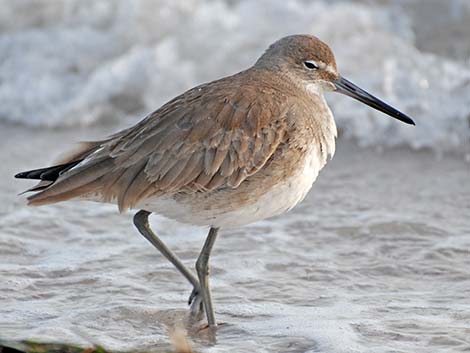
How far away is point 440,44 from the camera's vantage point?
36.2ft

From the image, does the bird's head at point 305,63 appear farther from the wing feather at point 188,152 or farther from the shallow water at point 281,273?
the shallow water at point 281,273

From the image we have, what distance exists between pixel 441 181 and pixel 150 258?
99.6 inches

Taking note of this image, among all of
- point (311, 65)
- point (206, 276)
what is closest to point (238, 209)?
point (206, 276)

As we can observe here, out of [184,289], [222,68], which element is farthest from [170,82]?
[184,289]

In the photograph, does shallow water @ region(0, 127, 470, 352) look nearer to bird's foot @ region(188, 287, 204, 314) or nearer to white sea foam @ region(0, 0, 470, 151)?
bird's foot @ region(188, 287, 204, 314)

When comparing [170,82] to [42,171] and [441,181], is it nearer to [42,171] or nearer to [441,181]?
[441,181]

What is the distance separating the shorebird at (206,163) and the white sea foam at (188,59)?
3.52 m

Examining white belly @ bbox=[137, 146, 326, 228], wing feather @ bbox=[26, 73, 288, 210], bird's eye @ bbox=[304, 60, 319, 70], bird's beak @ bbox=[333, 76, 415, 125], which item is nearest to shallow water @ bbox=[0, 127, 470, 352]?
white belly @ bbox=[137, 146, 326, 228]

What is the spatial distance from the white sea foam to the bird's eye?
2.82 metres

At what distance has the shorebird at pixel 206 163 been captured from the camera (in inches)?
224

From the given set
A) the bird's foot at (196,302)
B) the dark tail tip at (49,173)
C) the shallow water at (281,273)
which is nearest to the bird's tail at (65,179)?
the dark tail tip at (49,173)

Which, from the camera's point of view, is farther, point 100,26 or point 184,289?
point 100,26

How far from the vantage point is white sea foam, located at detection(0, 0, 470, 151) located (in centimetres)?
958

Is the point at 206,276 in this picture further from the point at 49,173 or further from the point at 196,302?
the point at 49,173
